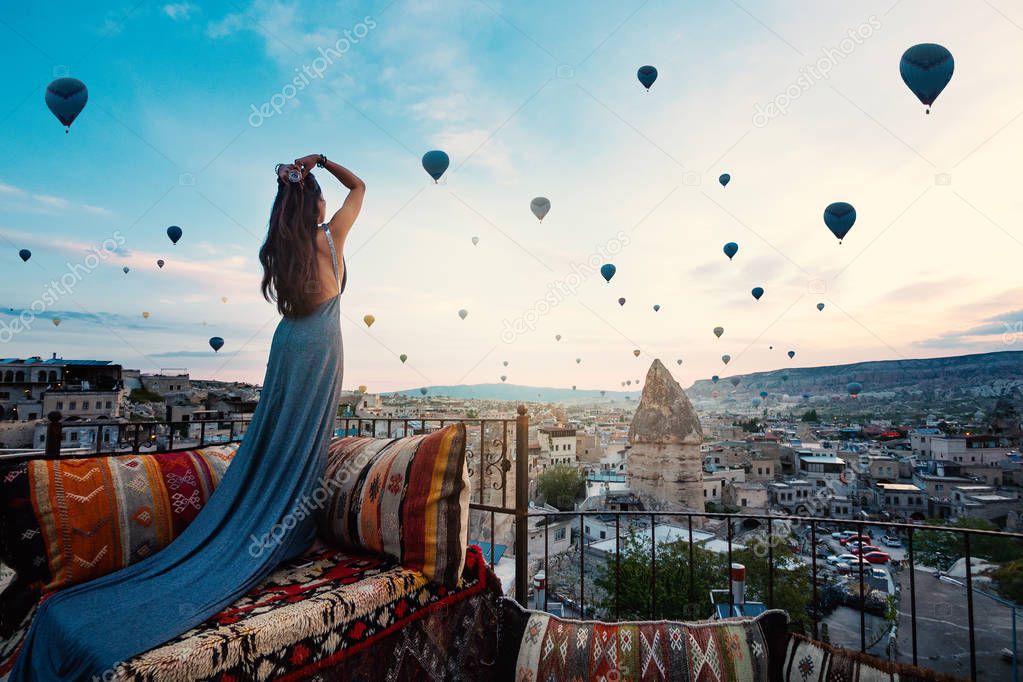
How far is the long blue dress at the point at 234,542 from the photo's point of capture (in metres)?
1.25

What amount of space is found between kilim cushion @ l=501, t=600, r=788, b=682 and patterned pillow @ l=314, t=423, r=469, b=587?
34cm

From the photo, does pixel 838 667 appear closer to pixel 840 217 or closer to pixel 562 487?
pixel 840 217

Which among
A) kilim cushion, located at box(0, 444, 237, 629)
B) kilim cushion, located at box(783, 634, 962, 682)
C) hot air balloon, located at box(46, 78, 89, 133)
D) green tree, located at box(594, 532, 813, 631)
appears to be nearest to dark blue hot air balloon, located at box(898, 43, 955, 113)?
kilim cushion, located at box(783, 634, 962, 682)

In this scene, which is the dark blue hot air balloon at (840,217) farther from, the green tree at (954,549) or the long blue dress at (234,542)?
the green tree at (954,549)

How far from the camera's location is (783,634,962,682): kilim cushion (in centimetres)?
158

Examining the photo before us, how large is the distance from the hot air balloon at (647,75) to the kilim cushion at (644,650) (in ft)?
30.3

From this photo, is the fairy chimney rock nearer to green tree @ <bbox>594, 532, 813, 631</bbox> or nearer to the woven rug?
green tree @ <bbox>594, 532, 813, 631</bbox>

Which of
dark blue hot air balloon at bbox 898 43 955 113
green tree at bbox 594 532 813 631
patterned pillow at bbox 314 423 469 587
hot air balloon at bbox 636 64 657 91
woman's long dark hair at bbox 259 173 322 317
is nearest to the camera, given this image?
patterned pillow at bbox 314 423 469 587

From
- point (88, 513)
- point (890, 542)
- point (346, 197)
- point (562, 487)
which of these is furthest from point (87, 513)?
point (562, 487)

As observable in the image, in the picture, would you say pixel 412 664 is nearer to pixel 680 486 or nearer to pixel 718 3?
pixel 718 3

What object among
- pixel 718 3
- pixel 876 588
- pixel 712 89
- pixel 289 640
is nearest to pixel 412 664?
pixel 289 640

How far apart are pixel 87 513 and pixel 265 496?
20.0 inches

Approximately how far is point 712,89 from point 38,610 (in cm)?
717

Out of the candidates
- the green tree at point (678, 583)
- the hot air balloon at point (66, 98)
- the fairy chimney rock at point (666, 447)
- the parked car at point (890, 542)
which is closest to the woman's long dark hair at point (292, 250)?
the hot air balloon at point (66, 98)
